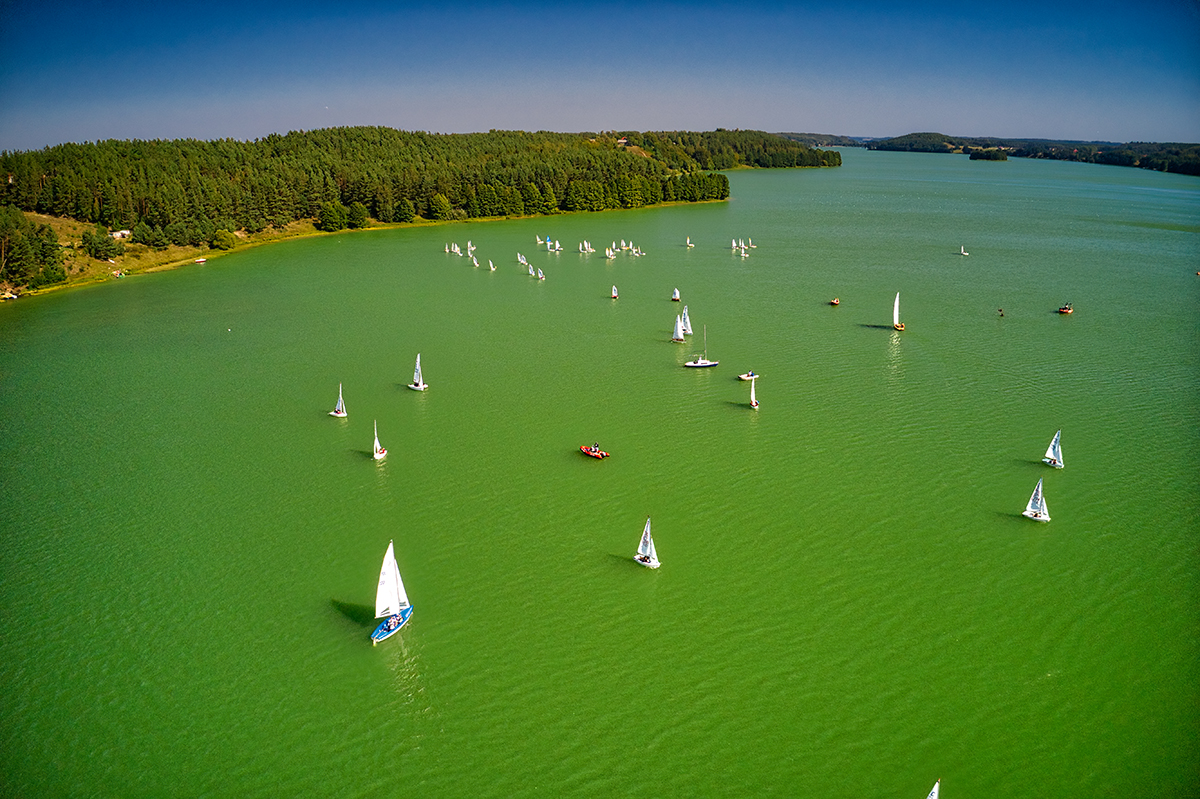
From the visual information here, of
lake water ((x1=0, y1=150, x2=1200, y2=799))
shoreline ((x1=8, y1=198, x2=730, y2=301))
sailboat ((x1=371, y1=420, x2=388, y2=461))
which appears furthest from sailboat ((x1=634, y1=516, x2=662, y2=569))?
shoreline ((x1=8, y1=198, x2=730, y2=301))

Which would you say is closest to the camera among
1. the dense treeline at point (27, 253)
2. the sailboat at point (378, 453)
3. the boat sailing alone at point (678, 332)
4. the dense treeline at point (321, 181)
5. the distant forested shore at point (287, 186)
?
the sailboat at point (378, 453)

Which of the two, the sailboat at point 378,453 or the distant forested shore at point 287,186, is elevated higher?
the distant forested shore at point 287,186

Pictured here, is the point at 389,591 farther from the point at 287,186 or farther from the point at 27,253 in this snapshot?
the point at 287,186

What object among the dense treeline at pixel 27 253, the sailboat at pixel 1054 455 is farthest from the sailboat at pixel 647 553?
the dense treeline at pixel 27 253

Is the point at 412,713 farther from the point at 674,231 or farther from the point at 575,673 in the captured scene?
the point at 674,231

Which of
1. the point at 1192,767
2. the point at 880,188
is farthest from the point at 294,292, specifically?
the point at 880,188

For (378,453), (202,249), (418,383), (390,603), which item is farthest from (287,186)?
(390,603)

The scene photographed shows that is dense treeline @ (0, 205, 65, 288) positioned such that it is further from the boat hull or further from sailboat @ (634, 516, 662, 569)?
sailboat @ (634, 516, 662, 569)

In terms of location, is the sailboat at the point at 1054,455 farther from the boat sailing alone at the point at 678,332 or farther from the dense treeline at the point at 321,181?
the dense treeline at the point at 321,181
